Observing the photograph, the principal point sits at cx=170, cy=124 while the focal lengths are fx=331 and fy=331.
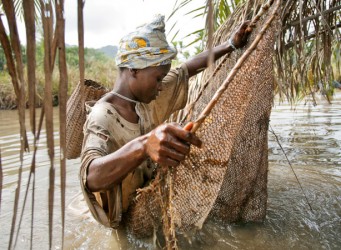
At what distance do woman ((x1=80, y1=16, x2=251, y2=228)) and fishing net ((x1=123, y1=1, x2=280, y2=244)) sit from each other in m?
0.15

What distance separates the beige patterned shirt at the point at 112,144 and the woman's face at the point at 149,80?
16 centimetres

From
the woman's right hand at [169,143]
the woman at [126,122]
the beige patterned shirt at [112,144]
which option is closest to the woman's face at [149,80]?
the woman at [126,122]

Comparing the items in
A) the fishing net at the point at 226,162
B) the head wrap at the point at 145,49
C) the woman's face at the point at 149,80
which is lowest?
the fishing net at the point at 226,162

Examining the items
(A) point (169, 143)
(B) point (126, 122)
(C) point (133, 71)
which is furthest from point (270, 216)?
(A) point (169, 143)

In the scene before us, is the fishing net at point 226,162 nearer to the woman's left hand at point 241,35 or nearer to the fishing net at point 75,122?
the woman's left hand at point 241,35

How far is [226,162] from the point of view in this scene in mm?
1597

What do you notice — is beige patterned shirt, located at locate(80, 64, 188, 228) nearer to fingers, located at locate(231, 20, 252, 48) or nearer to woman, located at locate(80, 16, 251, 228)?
woman, located at locate(80, 16, 251, 228)

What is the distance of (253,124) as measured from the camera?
1979 mm

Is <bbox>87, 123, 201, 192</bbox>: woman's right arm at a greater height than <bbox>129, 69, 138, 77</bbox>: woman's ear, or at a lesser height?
lesser

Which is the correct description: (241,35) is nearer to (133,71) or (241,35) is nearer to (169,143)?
(133,71)

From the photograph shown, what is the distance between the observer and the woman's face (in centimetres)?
182

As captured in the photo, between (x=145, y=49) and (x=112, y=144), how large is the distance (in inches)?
21.6

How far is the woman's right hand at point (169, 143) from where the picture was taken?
115 cm

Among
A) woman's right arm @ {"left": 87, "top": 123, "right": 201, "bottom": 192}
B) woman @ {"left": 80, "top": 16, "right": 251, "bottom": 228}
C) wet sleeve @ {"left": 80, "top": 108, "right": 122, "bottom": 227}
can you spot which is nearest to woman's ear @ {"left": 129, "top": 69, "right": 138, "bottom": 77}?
woman @ {"left": 80, "top": 16, "right": 251, "bottom": 228}
